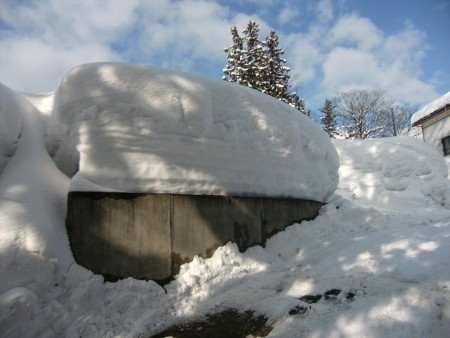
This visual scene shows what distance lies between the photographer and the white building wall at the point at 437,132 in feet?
65.1

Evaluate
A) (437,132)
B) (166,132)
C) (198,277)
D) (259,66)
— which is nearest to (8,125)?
(166,132)

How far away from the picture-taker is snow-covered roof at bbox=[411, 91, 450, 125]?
1959cm

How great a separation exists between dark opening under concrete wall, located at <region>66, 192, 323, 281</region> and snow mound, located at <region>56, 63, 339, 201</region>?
15cm

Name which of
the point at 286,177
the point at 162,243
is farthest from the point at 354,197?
the point at 162,243

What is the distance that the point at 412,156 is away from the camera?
987cm

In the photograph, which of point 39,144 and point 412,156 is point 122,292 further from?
point 412,156

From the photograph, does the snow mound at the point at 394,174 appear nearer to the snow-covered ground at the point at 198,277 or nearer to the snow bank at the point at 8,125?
the snow-covered ground at the point at 198,277

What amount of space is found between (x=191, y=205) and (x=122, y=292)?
3.88 feet

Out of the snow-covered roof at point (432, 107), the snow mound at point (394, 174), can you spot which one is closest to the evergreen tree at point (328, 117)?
the snow-covered roof at point (432, 107)

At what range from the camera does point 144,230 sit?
348 cm

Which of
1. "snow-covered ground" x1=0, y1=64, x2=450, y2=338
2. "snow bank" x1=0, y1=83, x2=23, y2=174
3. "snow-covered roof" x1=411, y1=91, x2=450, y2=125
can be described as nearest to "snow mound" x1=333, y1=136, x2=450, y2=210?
"snow-covered ground" x1=0, y1=64, x2=450, y2=338

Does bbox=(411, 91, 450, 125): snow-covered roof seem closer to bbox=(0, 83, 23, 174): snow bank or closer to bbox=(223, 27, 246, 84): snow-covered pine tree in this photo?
bbox=(223, 27, 246, 84): snow-covered pine tree

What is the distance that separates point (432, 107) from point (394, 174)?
14.5m

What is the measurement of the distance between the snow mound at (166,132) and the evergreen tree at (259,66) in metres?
14.2
